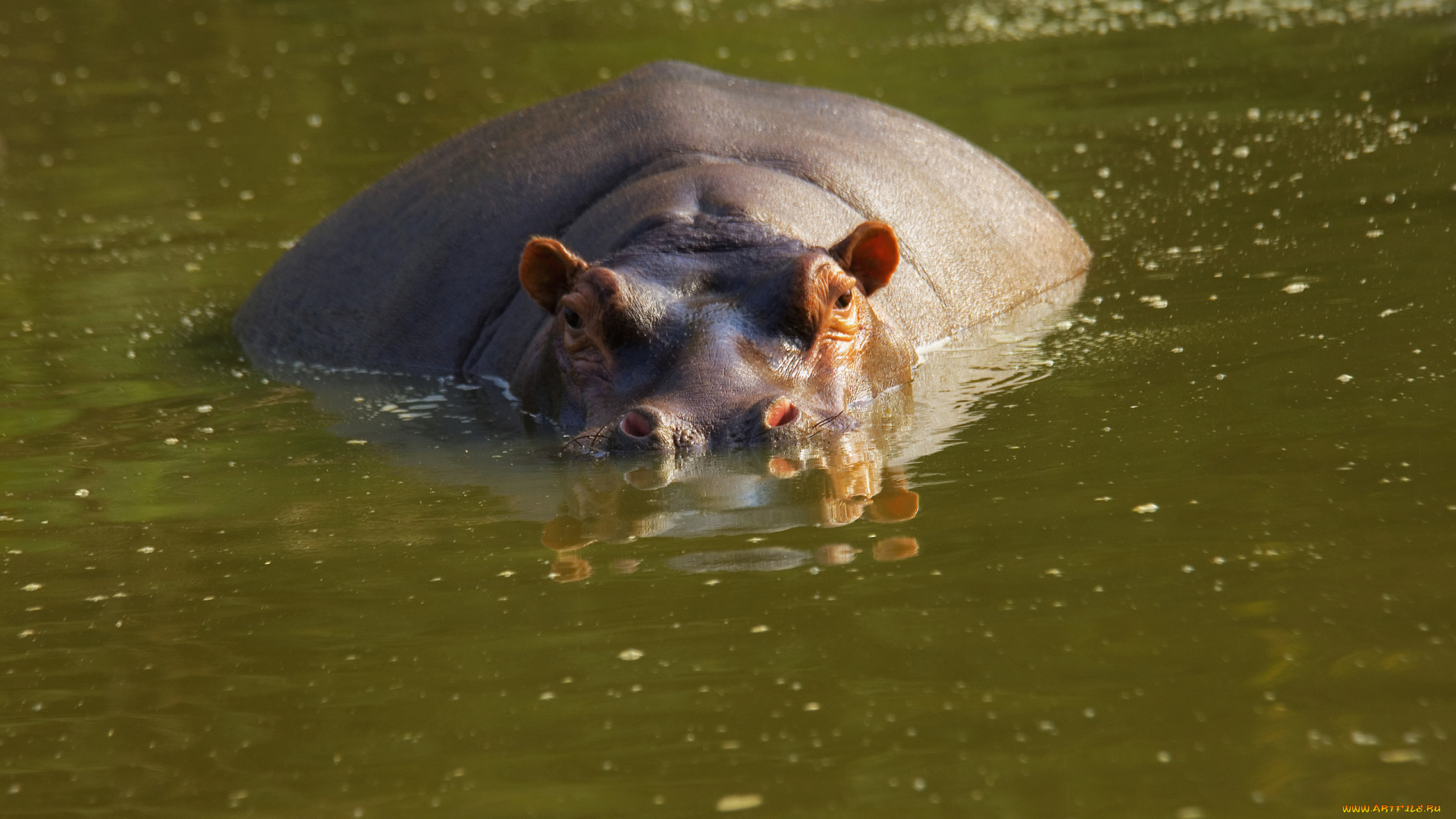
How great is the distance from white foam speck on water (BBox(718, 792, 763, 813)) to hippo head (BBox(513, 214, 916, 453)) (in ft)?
6.67

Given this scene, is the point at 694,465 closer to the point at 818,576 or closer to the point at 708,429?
the point at 708,429

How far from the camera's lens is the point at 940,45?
1472 centimetres

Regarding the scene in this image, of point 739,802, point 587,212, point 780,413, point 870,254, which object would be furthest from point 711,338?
point 739,802

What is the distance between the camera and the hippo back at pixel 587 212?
708 centimetres

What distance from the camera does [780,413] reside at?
5.09 m

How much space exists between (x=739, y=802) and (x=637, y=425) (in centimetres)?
214

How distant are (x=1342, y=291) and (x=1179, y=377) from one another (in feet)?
4.08

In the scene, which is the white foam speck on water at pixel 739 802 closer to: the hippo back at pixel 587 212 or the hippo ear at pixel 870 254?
the hippo ear at pixel 870 254

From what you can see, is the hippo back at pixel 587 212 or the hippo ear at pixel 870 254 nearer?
the hippo ear at pixel 870 254

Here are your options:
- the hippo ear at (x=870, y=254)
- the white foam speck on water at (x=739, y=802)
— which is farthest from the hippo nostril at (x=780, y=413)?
the white foam speck on water at (x=739, y=802)

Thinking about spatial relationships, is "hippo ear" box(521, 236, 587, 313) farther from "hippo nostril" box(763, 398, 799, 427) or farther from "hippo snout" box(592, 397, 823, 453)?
"hippo nostril" box(763, 398, 799, 427)

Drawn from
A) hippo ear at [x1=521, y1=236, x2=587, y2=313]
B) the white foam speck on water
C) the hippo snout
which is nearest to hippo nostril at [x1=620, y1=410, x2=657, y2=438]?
the hippo snout

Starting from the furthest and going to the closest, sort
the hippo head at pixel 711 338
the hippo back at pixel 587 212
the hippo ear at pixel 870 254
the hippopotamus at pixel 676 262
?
the hippo back at pixel 587 212
the hippo ear at pixel 870 254
the hippopotamus at pixel 676 262
the hippo head at pixel 711 338

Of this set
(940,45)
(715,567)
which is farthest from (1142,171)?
(715,567)
